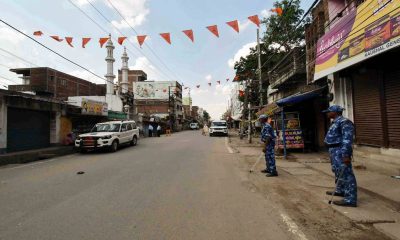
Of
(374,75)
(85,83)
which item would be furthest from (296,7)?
(85,83)

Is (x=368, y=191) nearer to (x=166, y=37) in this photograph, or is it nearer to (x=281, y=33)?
(x=166, y=37)

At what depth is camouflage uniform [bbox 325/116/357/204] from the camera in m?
5.73

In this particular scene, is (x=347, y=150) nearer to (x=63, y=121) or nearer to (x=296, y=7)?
(x=63, y=121)

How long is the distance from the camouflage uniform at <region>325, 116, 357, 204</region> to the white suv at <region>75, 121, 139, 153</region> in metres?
13.9

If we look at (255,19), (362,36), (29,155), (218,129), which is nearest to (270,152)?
(362,36)

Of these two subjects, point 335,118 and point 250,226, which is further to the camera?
point 335,118

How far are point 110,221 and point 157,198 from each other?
159 cm

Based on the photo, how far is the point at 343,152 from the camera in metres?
5.82

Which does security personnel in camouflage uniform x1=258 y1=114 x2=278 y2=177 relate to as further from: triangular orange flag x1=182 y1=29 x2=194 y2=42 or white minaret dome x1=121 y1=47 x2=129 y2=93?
white minaret dome x1=121 y1=47 x2=129 y2=93

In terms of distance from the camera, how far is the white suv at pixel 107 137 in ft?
56.2

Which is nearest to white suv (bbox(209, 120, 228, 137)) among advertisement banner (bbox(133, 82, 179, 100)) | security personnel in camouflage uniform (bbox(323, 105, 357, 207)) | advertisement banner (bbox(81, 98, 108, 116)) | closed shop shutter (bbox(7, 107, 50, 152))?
advertisement banner (bbox(81, 98, 108, 116))

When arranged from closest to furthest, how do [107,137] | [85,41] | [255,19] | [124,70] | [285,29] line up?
[255,19], [85,41], [107,137], [285,29], [124,70]

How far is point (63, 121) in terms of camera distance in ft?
71.6

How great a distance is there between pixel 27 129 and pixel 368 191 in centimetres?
1894
